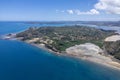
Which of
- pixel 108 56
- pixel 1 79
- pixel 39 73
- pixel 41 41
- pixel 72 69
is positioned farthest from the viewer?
pixel 41 41

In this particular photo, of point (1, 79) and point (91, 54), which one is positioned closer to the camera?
point (1, 79)

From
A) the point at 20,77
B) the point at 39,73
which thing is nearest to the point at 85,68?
the point at 39,73

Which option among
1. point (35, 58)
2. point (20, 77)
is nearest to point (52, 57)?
point (35, 58)

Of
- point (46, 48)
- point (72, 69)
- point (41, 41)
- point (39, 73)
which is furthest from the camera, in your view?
point (41, 41)

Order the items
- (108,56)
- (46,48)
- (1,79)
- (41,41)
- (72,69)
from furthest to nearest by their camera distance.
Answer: (41,41) → (46,48) → (108,56) → (72,69) → (1,79)

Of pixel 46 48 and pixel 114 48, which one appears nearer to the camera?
pixel 114 48

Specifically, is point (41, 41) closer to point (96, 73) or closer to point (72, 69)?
point (72, 69)
